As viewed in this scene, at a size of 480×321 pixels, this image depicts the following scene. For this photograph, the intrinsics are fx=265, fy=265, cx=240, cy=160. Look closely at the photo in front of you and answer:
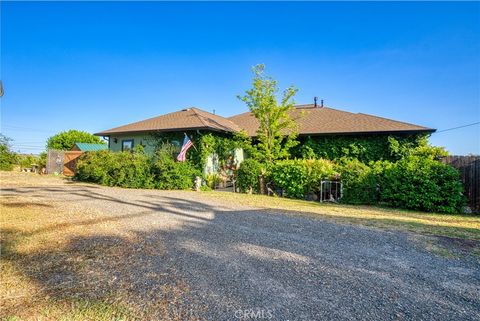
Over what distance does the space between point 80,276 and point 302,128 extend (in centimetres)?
1691

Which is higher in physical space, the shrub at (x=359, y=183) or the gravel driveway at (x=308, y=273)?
the shrub at (x=359, y=183)

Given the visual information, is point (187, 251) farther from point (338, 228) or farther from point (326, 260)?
point (338, 228)

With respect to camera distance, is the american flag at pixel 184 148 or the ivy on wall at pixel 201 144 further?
the ivy on wall at pixel 201 144

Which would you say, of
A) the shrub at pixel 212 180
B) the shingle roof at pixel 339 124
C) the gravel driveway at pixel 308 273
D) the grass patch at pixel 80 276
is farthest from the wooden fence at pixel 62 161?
the gravel driveway at pixel 308 273

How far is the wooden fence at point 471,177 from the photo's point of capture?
32.2ft

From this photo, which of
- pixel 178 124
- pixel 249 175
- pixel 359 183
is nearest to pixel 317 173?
pixel 359 183

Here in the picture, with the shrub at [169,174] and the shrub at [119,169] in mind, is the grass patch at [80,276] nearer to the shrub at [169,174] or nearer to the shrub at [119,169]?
the shrub at [169,174]

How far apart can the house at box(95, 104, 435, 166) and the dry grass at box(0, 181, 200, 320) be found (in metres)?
11.4

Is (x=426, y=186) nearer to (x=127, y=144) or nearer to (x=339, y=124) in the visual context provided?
(x=339, y=124)

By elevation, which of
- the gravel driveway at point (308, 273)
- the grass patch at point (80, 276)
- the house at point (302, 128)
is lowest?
the gravel driveway at point (308, 273)

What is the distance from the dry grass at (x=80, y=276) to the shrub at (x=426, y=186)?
9516mm

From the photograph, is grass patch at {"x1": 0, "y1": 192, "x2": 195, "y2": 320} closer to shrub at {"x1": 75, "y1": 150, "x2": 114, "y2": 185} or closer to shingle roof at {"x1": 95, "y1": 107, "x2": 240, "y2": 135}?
shrub at {"x1": 75, "y1": 150, "x2": 114, "y2": 185}

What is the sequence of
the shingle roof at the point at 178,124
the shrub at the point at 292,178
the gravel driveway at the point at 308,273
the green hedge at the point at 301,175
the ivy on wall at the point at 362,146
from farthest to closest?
the shingle roof at the point at 178,124, the ivy on wall at the point at 362,146, the shrub at the point at 292,178, the green hedge at the point at 301,175, the gravel driveway at the point at 308,273

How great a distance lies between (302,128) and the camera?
18.5 metres
